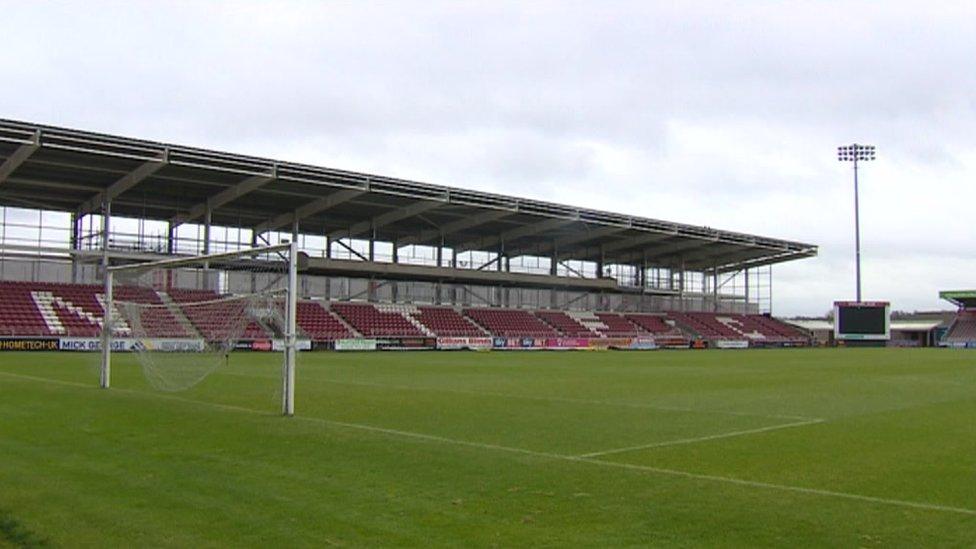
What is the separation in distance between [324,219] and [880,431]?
152ft

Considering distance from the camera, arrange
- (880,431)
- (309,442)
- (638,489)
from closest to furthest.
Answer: (638,489) → (309,442) → (880,431)

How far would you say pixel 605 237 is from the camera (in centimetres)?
6366

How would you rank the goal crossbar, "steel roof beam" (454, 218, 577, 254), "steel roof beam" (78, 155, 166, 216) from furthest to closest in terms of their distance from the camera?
1. "steel roof beam" (454, 218, 577, 254)
2. "steel roof beam" (78, 155, 166, 216)
3. the goal crossbar

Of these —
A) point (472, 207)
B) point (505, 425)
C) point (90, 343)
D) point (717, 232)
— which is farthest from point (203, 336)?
point (717, 232)

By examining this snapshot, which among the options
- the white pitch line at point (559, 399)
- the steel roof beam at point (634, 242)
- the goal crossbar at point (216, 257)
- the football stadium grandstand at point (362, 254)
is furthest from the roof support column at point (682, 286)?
the goal crossbar at point (216, 257)

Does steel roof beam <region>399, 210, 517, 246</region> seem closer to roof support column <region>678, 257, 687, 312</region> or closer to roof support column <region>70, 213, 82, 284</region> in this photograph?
roof support column <region>70, 213, 82, 284</region>

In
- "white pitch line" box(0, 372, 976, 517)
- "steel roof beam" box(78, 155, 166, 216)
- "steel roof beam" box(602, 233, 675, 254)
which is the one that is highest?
"steel roof beam" box(78, 155, 166, 216)

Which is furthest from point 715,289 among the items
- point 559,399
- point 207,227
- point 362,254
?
point 559,399

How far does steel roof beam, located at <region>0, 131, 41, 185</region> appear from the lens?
36.4 meters

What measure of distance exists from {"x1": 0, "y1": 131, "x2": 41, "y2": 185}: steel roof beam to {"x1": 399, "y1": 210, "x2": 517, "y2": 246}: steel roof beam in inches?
1043

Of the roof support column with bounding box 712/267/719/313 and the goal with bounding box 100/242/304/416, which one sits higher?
the roof support column with bounding box 712/267/719/313

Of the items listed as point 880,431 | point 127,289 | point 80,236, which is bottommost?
point 880,431

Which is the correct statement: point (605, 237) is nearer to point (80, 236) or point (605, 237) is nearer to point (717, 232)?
point (717, 232)

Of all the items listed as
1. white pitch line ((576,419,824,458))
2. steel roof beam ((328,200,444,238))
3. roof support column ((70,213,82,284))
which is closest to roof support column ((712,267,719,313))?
steel roof beam ((328,200,444,238))
